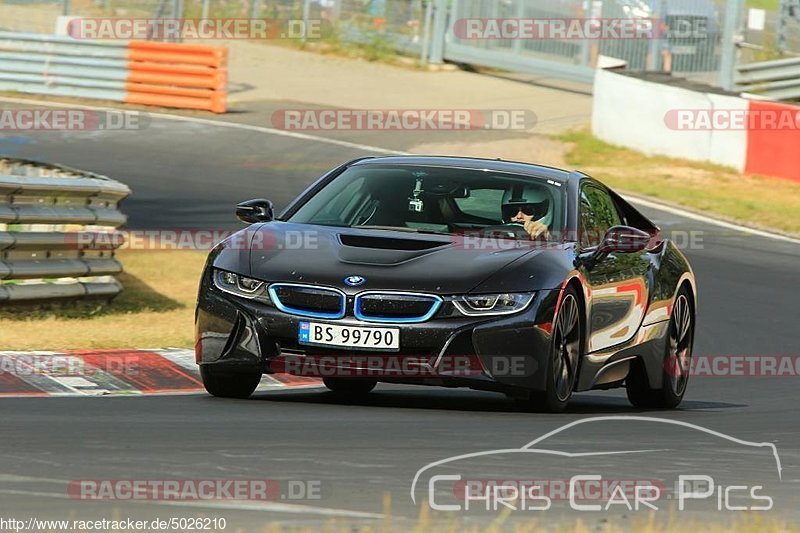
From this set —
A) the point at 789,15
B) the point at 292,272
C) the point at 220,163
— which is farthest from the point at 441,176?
the point at 789,15

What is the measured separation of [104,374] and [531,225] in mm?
2538

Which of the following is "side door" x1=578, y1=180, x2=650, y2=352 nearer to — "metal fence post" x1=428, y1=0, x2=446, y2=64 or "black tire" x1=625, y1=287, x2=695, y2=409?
"black tire" x1=625, y1=287, x2=695, y2=409

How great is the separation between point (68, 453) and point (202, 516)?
1308 millimetres

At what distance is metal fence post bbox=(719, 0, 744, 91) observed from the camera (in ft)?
90.7

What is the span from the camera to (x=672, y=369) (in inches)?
396

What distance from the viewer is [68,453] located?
20.5ft

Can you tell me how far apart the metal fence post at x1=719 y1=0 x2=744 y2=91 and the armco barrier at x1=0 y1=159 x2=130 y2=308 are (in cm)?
1623

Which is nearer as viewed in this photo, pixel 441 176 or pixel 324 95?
pixel 441 176

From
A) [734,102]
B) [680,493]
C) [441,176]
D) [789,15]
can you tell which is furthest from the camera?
[789,15]

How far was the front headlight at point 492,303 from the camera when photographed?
796 centimetres

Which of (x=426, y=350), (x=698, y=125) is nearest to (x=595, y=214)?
(x=426, y=350)

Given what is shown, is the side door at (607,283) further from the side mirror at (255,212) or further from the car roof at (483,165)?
the side mirror at (255,212)

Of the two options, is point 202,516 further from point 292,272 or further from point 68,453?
point 292,272

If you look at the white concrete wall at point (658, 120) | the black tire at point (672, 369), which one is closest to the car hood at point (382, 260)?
the black tire at point (672, 369)
